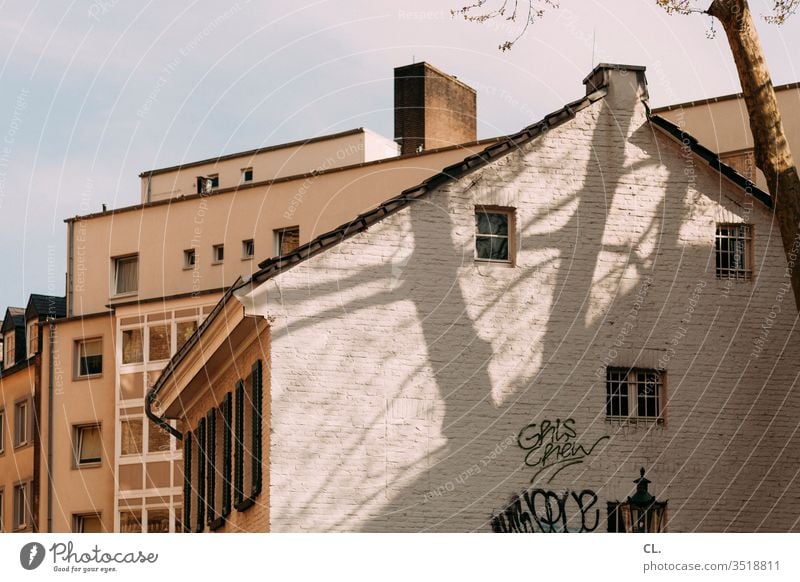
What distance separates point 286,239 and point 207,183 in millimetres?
8288

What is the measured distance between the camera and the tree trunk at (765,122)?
26953 millimetres

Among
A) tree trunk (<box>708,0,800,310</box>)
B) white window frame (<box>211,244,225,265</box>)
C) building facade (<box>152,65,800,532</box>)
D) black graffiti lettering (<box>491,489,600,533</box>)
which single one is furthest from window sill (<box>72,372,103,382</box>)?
tree trunk (<box>708,0,800,310</box>)

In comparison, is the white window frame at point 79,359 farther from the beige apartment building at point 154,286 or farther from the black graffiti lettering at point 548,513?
the black graffiti lettering at point 548,513

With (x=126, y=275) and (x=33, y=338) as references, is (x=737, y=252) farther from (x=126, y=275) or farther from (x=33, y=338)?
(x=33, y=338)

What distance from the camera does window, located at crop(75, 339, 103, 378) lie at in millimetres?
54656

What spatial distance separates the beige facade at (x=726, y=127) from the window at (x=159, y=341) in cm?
1753

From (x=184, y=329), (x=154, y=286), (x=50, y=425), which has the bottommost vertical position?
(x=50, y=425)

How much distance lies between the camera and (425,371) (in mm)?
26891

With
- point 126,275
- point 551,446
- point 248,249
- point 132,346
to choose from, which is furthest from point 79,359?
point 551,446

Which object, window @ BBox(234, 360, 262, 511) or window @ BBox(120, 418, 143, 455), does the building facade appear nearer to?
window @ BBox(234, 360, 262, 511)

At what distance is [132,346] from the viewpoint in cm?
5347

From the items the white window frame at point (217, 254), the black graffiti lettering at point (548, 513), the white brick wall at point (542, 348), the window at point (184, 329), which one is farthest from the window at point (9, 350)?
the black graffiti lettering at point (548, 513)
